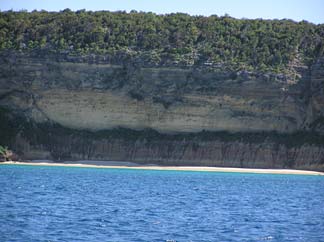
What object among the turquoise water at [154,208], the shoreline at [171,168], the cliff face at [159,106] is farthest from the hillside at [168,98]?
the turquoise water at [154,208]

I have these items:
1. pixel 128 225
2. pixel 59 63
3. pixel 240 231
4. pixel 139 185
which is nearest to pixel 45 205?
pixel 128 225

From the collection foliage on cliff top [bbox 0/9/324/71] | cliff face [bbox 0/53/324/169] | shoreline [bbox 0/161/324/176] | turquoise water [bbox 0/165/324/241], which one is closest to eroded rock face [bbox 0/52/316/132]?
cliff face [bbox 0/53/324/169]

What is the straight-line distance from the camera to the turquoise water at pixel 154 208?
96.5 feet

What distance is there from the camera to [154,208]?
3741cm

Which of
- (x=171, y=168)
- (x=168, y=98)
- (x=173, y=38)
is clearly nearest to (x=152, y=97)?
→ (x=168, y=98)

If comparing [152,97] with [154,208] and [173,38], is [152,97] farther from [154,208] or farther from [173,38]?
[154,208]

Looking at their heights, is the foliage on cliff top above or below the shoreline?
above

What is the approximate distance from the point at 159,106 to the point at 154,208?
4212 centimetres

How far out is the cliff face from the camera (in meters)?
76.4

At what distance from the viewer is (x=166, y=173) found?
224 feet

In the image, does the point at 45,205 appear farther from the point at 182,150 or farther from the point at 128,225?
the point at 182,150

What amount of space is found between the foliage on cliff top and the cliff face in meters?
1.66

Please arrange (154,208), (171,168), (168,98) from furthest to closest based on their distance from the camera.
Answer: (168,98) < (171,168) < (154,208)

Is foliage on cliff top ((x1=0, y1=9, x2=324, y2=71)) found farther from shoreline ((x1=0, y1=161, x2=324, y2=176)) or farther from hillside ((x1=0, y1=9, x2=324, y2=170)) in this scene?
shoreline ((x1=0, y1=161, x2=324, y2=176))
